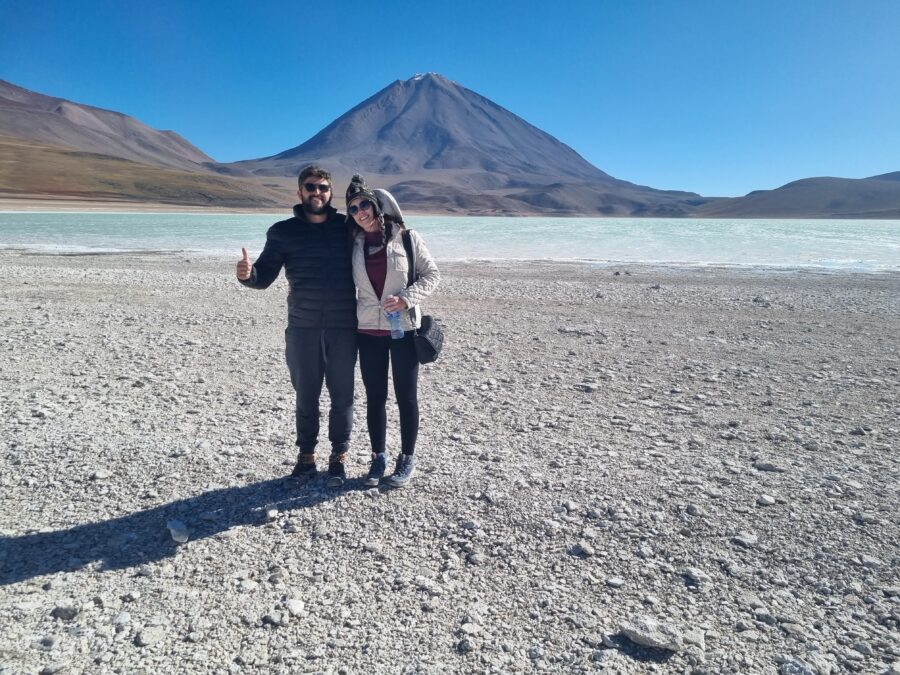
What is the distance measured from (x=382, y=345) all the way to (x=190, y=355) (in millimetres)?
3543

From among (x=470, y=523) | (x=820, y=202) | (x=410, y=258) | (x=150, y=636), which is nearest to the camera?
(x=150, y=636)

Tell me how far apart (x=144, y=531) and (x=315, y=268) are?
57.0 inches

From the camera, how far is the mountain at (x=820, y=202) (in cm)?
11312

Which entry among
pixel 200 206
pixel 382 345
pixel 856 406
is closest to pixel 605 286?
pixel 856 406

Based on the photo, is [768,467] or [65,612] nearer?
[65,612]

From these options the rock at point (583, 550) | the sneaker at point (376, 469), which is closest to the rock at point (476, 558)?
the rock at point (583, 550)

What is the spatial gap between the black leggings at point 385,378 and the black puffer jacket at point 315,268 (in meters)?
0.19

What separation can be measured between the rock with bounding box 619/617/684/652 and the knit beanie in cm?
207

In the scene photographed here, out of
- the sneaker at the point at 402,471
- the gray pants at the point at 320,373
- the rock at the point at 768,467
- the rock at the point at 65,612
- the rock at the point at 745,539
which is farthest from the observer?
the rock at the point at 768,467

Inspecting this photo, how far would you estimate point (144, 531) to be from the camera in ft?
8.96

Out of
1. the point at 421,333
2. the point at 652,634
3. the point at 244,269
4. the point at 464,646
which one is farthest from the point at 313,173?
the point at 652,634

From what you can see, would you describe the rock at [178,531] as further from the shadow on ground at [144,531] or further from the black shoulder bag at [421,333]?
the black shoulder bag at [421,333]

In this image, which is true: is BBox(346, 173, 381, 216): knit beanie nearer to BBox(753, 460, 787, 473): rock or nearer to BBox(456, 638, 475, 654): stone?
BBox(456, 638, 475, 654): stone

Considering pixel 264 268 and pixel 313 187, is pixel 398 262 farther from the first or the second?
pixel 264 268
